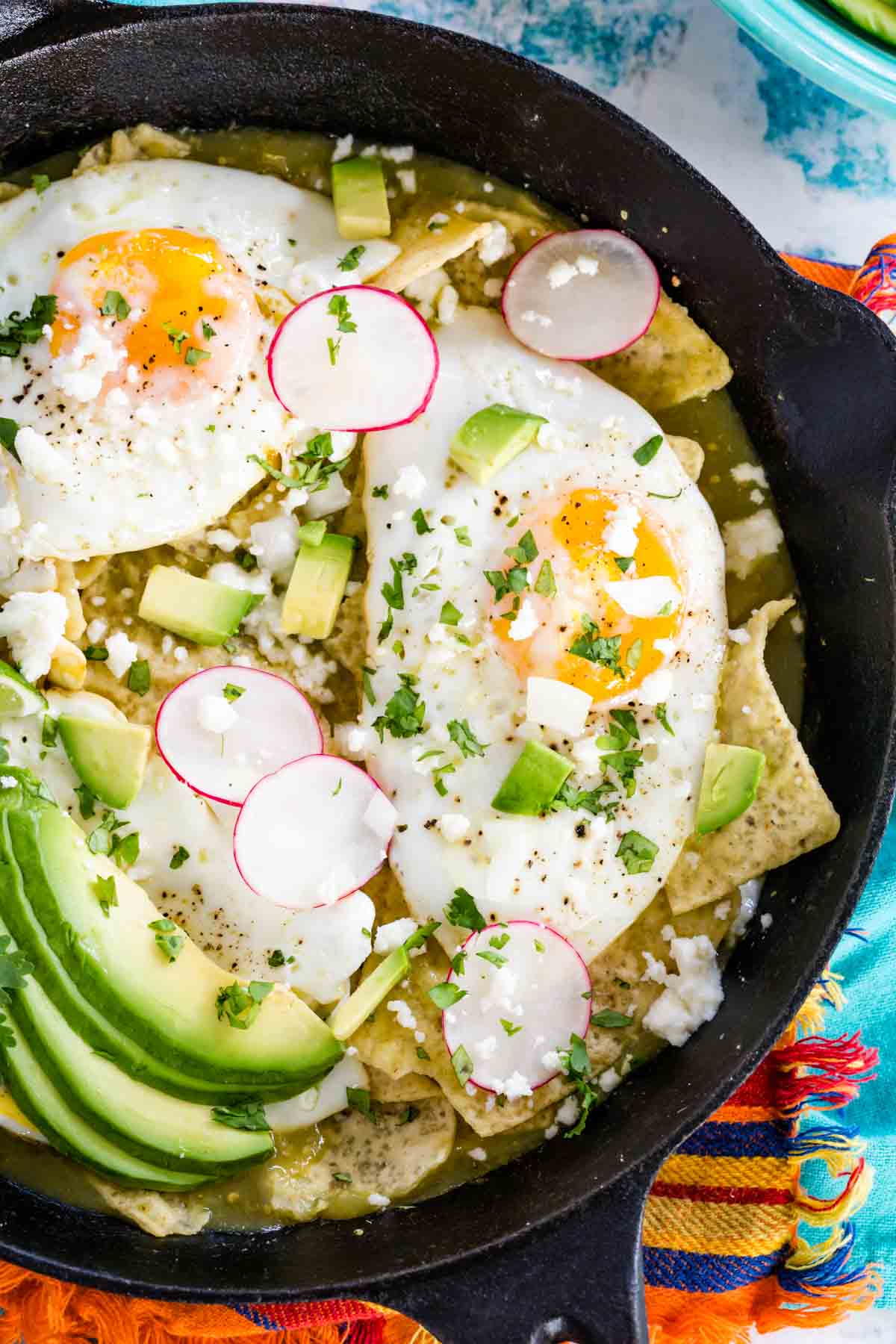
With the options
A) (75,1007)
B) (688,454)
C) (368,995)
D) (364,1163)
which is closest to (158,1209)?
(364,1163)

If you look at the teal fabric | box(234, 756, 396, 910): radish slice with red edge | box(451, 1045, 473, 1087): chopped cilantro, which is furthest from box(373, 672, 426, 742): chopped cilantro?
the teal fabric

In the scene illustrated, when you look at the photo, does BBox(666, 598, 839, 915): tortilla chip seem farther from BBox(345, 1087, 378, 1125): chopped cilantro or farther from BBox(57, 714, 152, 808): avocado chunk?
BBox(57, 714, 152, 808): avocado chunk

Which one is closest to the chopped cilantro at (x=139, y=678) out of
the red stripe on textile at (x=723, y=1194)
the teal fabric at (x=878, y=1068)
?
the red stripe on textile at (x=723, y=1194)

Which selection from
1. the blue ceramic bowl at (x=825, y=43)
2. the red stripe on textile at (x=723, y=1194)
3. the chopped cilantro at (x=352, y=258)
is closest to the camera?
the chopped cilantro at (x=352, y=258)

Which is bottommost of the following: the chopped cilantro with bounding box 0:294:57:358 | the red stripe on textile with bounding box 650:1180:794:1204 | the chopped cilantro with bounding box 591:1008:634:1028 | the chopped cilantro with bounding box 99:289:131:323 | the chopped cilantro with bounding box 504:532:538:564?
the red stripe on textile with bounding box 650:1180:794:1204

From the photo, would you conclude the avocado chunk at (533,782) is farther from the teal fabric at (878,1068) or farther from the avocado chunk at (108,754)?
the teal fabric at (878,1068)

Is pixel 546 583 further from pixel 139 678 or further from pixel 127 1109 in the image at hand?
pixel 127 1109

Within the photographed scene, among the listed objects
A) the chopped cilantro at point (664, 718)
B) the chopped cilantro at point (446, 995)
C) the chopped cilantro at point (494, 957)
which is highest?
the chopped cilantro at point (664, 718)
